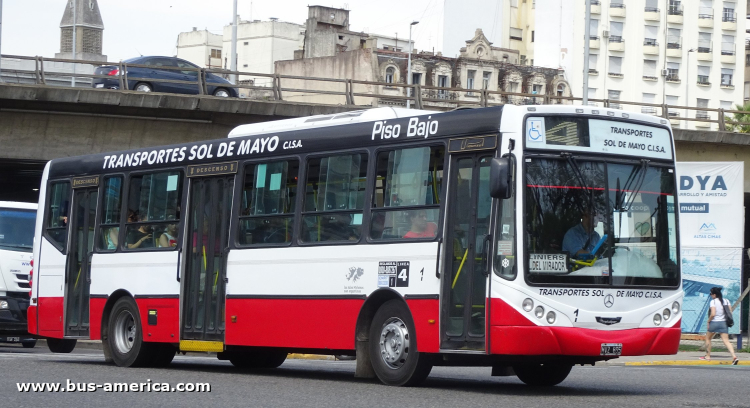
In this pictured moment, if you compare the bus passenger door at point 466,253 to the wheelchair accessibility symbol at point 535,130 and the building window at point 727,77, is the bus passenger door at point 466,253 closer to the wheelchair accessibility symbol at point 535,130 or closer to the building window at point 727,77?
the wheelchair accessibility symbol at point 535,130

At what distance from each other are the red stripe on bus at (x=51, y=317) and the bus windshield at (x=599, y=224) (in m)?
9.02

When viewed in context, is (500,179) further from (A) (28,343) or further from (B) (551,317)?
(A) (28,343)

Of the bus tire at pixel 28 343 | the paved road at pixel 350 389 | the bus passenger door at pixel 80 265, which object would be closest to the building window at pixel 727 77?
the bus tire at pixel 28 343

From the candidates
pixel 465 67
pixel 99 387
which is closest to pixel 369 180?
pixel 99 387

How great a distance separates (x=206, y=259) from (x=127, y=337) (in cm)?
217

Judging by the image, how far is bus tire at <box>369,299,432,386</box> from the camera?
1304 centimetres

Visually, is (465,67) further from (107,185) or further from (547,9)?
(107,185)

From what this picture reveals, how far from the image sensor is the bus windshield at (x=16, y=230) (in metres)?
22.1

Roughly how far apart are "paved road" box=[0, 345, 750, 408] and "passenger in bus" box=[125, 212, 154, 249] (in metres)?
1.78

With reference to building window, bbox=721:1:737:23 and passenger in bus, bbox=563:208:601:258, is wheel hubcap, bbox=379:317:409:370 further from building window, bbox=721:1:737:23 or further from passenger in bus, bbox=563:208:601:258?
building window, bbox=721:1:737:23

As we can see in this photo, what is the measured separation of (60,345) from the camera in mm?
21453

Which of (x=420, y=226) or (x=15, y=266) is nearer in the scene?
(x=420, y=226)

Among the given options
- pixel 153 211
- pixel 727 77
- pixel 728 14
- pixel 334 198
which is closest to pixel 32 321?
pixel 153 211

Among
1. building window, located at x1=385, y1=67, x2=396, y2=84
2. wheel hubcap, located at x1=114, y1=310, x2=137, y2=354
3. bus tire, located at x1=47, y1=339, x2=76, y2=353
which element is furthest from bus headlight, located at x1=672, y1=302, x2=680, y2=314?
building window, located at x1=385, y1=67, x2=396, y2=84
